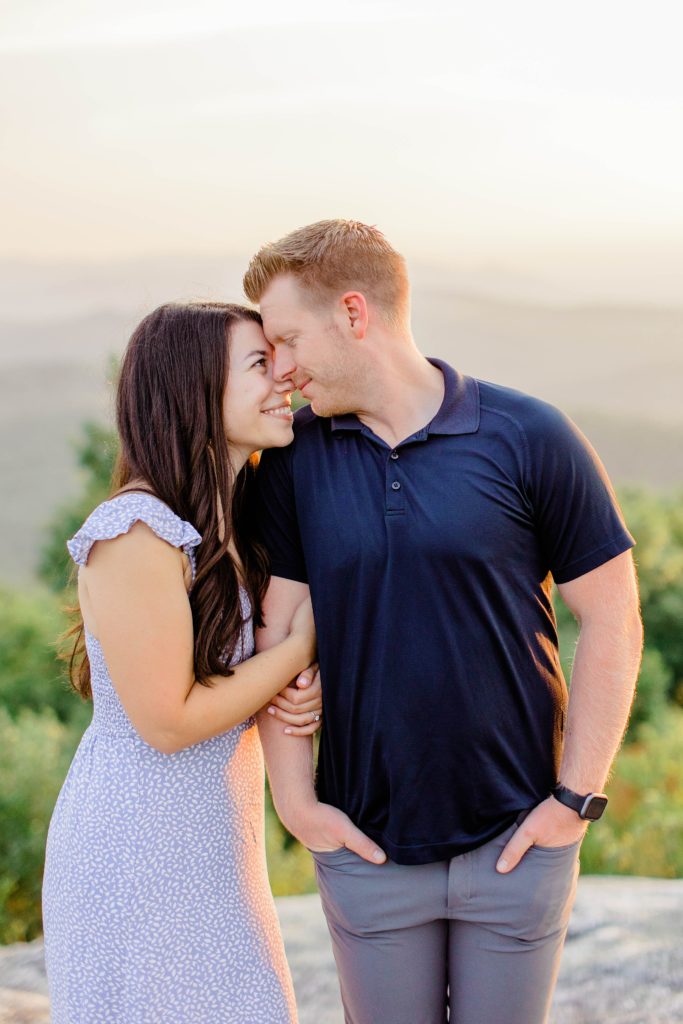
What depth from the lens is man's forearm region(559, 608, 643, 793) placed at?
2.15 metres

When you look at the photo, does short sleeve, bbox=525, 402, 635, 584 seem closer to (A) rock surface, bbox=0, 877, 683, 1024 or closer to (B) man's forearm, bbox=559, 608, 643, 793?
(B) man's forearm, bbox=559, 608, 643, 793

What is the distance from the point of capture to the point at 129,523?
6.23ft

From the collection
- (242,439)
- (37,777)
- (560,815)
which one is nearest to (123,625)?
(242,439)

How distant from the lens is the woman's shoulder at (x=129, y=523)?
6.22 feet

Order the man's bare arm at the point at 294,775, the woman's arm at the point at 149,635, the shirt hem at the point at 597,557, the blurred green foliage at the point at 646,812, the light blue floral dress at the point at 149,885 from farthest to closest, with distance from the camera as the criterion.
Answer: the blurred green foliage at the point at 646,812
the man's bare arm at the point at 294,775
the shirt hem at the point at 597,557
the light blue floral dress at the point at 149,885
the woman's arm at the point at 149,635

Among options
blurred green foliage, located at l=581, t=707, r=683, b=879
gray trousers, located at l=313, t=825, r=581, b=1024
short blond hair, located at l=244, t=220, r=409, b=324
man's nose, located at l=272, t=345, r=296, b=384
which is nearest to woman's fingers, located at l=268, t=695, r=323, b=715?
gray trousers, located at l=313, t=825, r=581, b=1024

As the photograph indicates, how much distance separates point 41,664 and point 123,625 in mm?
8555

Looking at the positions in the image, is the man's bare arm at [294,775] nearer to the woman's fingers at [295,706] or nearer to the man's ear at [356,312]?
the woman's fingers at [295,706]

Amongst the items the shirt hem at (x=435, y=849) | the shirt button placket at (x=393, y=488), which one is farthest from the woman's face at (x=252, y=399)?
the shirt hem at (x=435, y=849)

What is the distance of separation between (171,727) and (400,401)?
798 millimetres

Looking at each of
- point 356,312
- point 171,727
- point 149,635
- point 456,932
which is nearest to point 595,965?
point 456,932

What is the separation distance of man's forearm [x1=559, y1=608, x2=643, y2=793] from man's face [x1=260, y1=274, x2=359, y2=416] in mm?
702

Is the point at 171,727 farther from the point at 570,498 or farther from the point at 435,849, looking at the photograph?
the point at 570,498

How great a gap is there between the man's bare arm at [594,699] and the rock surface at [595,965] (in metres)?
1.25
